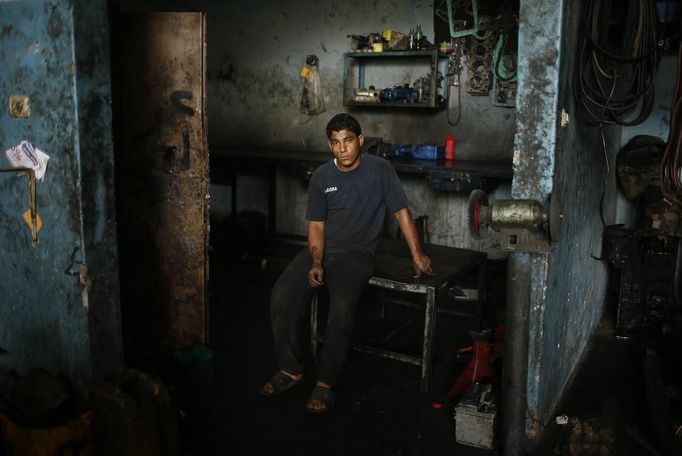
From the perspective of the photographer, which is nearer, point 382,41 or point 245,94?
point 382,41

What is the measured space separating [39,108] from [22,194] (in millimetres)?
385

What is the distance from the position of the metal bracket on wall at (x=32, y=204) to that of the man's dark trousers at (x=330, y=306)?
1366 mm

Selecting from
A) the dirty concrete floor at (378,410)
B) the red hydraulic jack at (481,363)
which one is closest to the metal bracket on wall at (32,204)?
the dirty concrete floor at (378,410)

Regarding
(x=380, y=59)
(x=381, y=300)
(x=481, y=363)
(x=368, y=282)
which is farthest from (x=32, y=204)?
(x=380, y=59)

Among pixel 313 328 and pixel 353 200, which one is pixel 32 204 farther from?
pixel 313 328

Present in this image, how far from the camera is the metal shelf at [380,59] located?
5.83 meters

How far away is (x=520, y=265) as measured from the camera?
2566 mm

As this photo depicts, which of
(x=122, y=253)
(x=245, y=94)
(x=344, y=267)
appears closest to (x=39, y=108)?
(x=122, y=253)

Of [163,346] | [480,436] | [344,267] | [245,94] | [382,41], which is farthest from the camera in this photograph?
[245,94]

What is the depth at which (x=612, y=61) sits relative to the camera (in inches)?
133

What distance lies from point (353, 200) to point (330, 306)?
62 centimetres

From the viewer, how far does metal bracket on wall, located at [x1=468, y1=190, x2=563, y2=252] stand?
242cm

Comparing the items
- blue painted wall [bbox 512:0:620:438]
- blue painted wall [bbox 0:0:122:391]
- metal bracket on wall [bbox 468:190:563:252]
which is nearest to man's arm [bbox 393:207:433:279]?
blue painted wall [bbox 512:0:620:438]

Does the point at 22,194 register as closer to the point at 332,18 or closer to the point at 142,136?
the point at 142,136
